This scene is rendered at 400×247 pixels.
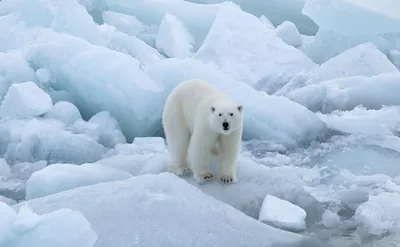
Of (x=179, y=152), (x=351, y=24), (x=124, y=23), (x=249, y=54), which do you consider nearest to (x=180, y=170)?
(x=179, y=152)

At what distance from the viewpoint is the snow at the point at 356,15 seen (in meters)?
7.11

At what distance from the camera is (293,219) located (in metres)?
3.18

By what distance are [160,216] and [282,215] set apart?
Result: 2.33ft

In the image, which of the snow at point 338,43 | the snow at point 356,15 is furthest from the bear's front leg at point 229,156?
the snow at point 338,43

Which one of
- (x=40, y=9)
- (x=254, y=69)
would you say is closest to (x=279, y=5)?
(x=254, y=69)

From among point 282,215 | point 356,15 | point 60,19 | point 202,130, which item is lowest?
point 60,19

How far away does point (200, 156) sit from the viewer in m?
3.52

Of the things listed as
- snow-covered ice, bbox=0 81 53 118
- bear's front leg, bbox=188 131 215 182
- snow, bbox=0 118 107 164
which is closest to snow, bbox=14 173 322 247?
bear's front leg, bbox=188 131 215 182

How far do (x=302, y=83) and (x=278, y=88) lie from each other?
1.01ft

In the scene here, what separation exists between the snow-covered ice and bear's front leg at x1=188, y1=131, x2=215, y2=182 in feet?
6.86

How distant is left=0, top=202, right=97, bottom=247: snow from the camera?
2.41 meters

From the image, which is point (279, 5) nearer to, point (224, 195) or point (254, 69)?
point (254, 69)

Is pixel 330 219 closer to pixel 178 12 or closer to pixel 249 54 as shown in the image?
pixel 249 54

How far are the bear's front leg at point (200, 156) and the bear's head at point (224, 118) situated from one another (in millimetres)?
110
